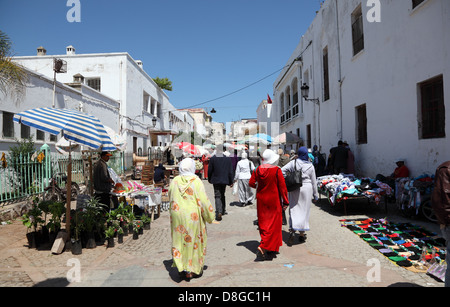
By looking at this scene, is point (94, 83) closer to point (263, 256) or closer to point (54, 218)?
point (54, 218)

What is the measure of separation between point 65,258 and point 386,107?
9.17 metres

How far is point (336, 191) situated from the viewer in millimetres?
7438

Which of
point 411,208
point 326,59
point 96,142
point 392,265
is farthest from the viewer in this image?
point 326,59

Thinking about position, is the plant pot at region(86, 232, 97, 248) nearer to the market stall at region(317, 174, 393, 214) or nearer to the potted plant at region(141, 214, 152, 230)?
the potted plant at region(141, 214, 152, 230)

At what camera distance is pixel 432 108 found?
7.17 m

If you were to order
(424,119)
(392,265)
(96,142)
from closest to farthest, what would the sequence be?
(392,265) → (96,142) → (424,119)

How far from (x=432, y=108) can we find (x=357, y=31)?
5266 mm

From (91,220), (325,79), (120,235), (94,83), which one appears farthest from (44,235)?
(94,83)

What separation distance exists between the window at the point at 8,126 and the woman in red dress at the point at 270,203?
831 centimetres

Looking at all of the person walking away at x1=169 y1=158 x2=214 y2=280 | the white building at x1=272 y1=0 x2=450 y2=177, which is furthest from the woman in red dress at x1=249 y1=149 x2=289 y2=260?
the white building at x1=272 y1=0 x2=450 y2=177

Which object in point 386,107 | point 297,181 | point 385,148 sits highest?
point 386,107

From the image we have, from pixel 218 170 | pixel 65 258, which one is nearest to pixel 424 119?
pixel 218 170

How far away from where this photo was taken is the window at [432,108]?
686 cm
